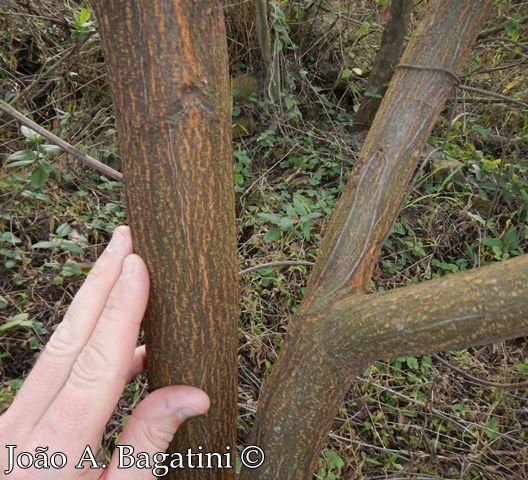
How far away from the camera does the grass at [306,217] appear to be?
1985 mm

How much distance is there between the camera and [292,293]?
2.41m

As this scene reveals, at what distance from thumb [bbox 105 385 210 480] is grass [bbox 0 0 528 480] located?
844 millimetres

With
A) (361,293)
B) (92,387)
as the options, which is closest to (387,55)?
(361,293)

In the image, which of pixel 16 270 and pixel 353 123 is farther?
pixel 353 123

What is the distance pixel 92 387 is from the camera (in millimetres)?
877

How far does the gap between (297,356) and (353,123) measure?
8.54ft

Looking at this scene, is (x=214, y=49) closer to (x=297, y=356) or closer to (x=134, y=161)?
(x=134, y=161)

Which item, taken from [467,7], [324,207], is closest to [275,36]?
[324,207]

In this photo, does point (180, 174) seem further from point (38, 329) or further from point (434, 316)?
point (38, 329)

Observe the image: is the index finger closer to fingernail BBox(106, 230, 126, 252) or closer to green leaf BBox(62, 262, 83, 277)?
fingernail BBox(106, 230, 126, 252)
